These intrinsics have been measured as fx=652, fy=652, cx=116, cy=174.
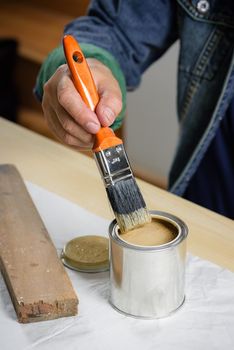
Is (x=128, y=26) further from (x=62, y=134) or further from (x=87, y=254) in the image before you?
(x=87, y=254)

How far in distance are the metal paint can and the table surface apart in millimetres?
114

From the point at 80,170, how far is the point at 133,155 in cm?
136

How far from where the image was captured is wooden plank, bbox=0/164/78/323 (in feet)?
2.18

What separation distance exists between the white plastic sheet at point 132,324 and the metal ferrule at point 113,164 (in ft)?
0.44

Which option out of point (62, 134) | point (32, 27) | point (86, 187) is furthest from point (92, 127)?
point (32, 27)

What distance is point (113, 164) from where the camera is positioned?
678mm

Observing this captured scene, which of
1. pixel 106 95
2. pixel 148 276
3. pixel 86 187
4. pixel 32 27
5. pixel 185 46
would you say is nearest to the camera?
pixel 148 276

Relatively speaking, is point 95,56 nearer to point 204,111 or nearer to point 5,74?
point 204,111

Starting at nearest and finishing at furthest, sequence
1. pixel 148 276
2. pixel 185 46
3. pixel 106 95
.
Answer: pixel 148 276, pixel 106 95, pixel 185 46

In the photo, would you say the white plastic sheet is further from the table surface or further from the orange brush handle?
the orange brush handle

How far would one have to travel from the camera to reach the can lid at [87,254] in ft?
2.48

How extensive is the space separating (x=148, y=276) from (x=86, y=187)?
301mm

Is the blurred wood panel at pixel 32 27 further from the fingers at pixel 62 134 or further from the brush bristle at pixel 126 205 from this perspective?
the brush bristle at pixel 126 205

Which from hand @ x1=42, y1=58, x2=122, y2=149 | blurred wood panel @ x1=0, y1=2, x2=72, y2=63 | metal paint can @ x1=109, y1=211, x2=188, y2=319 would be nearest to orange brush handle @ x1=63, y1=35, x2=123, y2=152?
hand @ x1=42, y1=58, x2=122, y2=149
